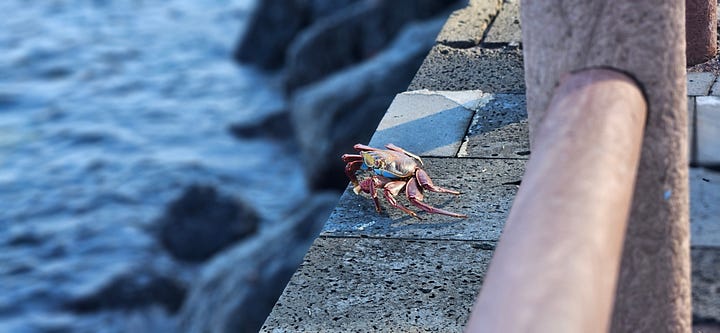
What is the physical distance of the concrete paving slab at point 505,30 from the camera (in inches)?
206

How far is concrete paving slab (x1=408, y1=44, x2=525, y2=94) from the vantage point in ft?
15.4

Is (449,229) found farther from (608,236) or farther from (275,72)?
(275,72)

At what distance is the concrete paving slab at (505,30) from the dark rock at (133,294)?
4238 millimetres

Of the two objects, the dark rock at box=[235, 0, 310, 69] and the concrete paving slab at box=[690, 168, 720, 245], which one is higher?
the concrete paving slab at box=[690, 168, 720, 245]

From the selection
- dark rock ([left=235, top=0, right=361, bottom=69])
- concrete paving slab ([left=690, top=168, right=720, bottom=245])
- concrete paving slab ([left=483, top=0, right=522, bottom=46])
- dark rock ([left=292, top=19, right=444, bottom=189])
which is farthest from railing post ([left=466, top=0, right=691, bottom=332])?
dark rock ([left=235, top=0, right=361, bottom=69])

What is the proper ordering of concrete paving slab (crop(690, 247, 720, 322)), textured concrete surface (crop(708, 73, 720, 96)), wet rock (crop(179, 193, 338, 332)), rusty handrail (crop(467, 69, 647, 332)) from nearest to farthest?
rusty handrail (crop(467, 69, 647, 332)) → concrete paving slab (crop(690, 247, 720, 322)) → textured concrete surface (crop(708, 73, 720, 96)) → wet rock (crop(179, 193, 338, 332))

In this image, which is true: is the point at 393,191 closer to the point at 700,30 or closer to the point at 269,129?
the point at 700,30

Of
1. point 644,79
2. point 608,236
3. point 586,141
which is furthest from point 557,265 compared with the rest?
point 644,79

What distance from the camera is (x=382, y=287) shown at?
301cm

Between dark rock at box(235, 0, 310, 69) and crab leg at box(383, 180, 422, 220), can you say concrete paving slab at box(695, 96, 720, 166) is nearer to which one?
crab leg at box(383, 180, 422, 220)

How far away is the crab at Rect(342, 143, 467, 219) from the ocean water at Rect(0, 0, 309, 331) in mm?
5990

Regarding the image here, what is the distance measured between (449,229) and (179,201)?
21.5 feet

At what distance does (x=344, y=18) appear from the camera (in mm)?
9805

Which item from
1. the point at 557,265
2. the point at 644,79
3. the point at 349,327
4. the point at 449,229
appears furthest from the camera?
the point at 449,229
